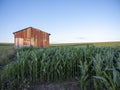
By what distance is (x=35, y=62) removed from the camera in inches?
204

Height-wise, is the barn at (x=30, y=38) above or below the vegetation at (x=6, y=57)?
above

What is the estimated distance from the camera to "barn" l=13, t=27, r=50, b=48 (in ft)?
80.0

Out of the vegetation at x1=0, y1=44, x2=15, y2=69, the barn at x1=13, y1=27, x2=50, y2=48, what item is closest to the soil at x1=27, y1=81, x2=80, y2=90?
the vegetation at x1=0, y1=44, x2=15, y2=69

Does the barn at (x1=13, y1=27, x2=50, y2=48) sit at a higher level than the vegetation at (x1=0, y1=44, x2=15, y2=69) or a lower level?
higher

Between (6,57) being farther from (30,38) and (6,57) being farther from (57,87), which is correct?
(30,38)

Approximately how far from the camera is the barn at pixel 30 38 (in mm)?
24375

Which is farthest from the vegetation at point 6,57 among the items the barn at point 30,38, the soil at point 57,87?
the barn at point 30,38

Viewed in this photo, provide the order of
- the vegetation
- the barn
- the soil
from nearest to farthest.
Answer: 1. the soil
2. the vegetation
3. the barn

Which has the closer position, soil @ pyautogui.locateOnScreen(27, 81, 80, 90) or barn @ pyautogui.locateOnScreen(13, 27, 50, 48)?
soil @ pyautogui.locateOnScreen(27, 81, 80, 90)

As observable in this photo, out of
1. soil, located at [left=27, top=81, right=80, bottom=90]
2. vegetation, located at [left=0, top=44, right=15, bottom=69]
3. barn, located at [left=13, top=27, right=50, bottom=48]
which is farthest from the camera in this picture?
barn, located at [left=13, top=27, right=50, bottom=48]

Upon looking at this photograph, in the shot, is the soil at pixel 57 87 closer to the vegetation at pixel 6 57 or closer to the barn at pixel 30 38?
the vegetation at pixel 6 57

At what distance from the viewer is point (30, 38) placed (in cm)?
2459

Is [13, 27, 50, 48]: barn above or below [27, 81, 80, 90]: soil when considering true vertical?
above

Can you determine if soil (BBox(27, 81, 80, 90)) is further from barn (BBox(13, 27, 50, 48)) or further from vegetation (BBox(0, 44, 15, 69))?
barn (BBox(13, 27, 50, 48))
